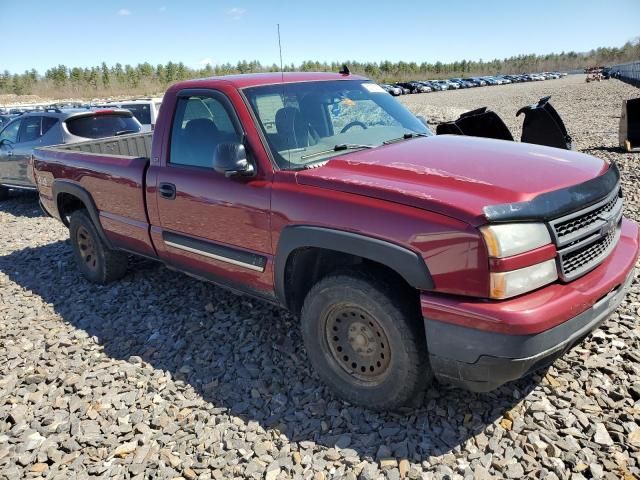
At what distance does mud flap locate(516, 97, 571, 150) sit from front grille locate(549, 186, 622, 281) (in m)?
4.58

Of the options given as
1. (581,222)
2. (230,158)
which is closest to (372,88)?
(230,158)

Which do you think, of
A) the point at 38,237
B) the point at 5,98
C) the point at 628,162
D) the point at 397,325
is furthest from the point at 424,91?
the point at 397,325

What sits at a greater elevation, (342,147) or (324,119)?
(324,119)

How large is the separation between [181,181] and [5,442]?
77.9 inches

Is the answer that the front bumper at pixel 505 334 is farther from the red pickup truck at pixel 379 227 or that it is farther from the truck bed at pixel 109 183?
the truck bed at pixel 109 183

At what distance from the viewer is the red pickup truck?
2275 millimetres

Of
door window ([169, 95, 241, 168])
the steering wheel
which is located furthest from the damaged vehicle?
door window ([169, 95, 241, 168])

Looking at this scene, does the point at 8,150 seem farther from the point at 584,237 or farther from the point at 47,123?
the point at 584,237

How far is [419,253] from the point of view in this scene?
2.38m

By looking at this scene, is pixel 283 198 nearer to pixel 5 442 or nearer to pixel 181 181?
pixel 181 181

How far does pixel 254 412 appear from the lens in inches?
120

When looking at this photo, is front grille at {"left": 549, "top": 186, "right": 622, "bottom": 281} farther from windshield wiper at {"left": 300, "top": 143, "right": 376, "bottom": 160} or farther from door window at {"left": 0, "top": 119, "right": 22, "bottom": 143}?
door window at {"left": 0, "top": 119, "right": 22, "bottom": 143}

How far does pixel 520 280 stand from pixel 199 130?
A: 2.50m

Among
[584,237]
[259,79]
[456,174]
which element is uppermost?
[259,79]
